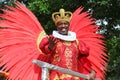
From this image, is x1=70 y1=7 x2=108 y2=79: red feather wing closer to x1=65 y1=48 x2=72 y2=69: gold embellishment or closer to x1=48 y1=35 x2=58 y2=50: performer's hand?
x1=65 y1=48 x2=72 y2=69: gold embellishment

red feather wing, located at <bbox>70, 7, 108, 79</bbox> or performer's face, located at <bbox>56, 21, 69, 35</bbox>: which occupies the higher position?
performer's face, located at <bbox>56, 21, 69, 35</bbox>

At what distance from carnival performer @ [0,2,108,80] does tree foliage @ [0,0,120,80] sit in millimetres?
4822

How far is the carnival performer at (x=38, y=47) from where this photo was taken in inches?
289

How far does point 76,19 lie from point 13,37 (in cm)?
107

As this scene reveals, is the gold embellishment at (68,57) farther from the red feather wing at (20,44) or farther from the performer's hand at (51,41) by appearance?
the red feather wing at (20,44)

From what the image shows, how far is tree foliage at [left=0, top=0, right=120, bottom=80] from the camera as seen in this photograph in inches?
508

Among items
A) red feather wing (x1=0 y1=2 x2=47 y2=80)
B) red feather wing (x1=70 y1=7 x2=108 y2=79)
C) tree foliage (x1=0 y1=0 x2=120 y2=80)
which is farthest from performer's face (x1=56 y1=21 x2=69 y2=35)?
tree foliage (x1=0 y1=0 x2=120 y2=80)

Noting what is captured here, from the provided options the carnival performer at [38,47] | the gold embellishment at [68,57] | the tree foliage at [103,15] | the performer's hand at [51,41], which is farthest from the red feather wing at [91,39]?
the tree foliage at [103,15]

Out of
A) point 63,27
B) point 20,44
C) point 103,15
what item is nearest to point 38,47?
point 20,44

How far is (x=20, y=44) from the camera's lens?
7.69m

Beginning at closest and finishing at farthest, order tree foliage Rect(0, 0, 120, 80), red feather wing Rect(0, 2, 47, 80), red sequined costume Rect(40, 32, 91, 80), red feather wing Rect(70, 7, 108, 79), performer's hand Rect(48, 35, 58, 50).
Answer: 1. performer's hand Rect(48, 35, 58, 50)
2. red sequined costume Rect(40, 32, 91, 80)
3. red feather wing Rect(0, 2, 47, 80)
4. red feather wing Rect(70, 7, 108, 79)
5. tree foliage Rect(0, 0, 120, 80)

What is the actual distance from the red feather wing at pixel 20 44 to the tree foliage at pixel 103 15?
5.08 m

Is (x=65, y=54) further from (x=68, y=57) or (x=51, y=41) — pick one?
(x=51, y=41)

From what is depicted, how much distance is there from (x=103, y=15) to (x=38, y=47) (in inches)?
234
